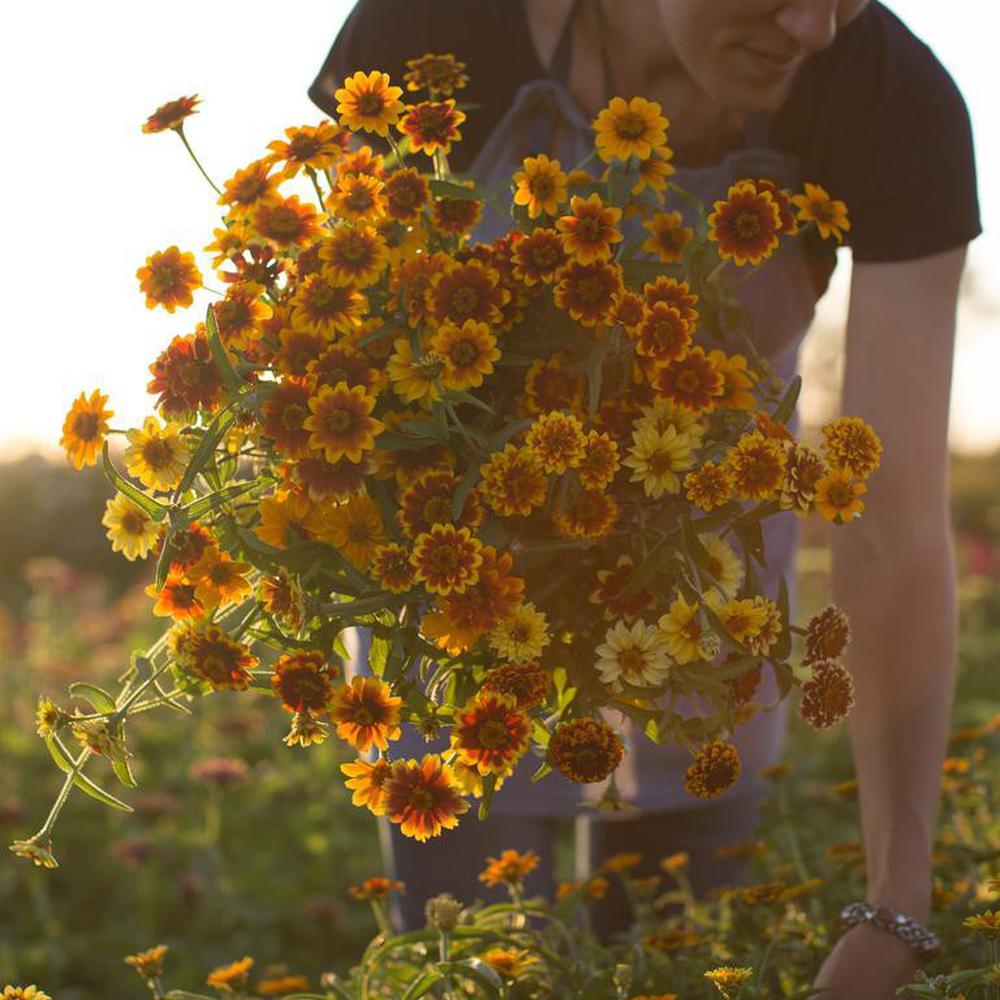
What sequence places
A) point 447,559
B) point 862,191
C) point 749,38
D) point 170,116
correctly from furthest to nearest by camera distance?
point 862,191 → point 749,38 → point 170,116 → point 447,559

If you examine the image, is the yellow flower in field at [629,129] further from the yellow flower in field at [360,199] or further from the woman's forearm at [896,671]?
the woman's forearm at [896,671]

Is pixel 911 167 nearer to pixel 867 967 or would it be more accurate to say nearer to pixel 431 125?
pixel 431 125

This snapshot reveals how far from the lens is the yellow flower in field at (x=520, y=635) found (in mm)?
1161

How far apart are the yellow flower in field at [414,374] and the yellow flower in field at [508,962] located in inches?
27.9

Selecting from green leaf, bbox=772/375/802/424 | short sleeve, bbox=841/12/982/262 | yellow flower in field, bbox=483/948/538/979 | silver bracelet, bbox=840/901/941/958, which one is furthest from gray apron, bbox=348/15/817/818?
green leaf, bbox=772/375/802/424

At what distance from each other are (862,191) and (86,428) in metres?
1.12

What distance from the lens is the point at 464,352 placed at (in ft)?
3.85

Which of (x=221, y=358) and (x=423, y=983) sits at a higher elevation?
(x=221, y=358)

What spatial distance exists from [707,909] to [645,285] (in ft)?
4.00

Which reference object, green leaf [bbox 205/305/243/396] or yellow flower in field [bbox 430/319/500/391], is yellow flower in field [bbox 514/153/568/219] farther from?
green leaf [bbox 205/305/243/396]

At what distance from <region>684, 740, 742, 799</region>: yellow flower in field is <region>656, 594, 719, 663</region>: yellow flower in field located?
0.09 m

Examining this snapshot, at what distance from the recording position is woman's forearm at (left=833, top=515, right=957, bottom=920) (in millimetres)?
1659

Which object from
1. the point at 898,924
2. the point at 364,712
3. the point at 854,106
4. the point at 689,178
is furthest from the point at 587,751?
the point at 854,106

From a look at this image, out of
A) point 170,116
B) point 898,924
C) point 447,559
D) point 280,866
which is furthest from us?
point 280,866
